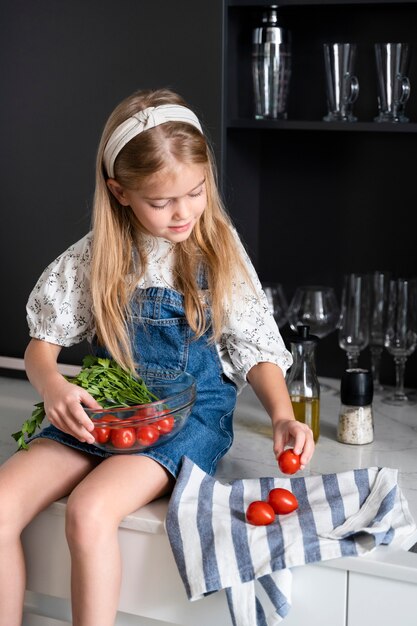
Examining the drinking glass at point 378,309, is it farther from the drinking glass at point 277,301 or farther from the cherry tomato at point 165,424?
the cherry tomato at point 165,424

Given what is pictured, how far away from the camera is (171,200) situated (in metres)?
1.51

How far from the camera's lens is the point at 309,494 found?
58.4 inches

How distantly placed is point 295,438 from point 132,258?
41 centimetres

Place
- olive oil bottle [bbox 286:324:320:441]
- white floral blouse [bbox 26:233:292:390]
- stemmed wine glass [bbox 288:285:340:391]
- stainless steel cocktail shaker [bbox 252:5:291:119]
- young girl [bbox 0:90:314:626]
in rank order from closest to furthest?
young girl [bbox 0:90:314:626], white floral blouse [bbox 26:233:292:390], olive oil bottle [bbox 286:324:320:441], stainless steel cocktail shaker [bbox 252:5:291:119], stemmed wine glass [bbox 288:285:340:391]

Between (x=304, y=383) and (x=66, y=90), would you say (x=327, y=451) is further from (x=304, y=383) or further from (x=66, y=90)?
(x=66, y=90)

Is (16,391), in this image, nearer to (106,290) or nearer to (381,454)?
(106,290)

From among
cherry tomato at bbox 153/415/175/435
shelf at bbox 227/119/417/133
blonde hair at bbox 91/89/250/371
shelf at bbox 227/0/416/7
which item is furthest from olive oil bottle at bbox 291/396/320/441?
shelf at bbox 227/0/416/7

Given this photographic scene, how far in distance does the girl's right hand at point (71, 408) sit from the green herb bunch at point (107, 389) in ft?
0.13

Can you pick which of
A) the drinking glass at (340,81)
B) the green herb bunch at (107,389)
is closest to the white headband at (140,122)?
the green herb bunch at (107,389)

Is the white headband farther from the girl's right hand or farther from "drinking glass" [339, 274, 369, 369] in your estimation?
"drinking glass" [339, 274, 369, 369]

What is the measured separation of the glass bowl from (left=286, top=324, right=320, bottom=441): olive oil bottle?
1.07 feet

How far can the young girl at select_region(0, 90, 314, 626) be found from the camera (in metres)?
1.44

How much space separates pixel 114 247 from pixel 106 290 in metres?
0.07

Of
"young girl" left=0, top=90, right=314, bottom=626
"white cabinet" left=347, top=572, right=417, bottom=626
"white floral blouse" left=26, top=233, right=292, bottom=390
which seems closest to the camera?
"white cabinet" left=347, top=572, right=417, bottom=626
